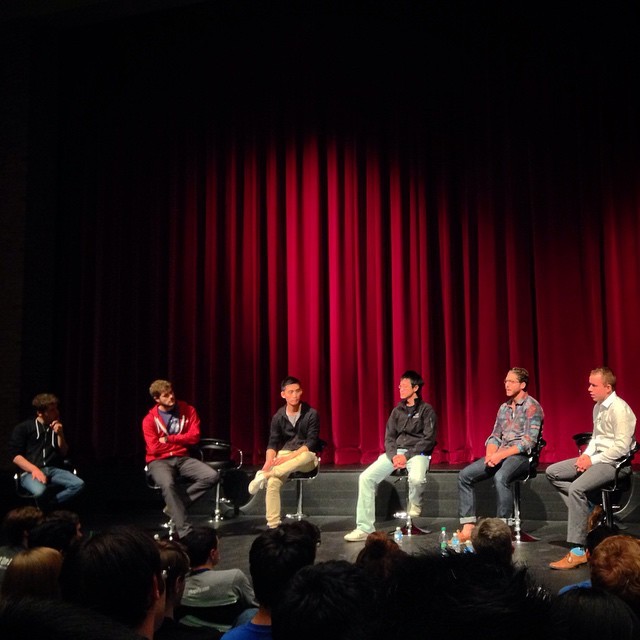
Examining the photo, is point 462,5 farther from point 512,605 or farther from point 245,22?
point 512,605

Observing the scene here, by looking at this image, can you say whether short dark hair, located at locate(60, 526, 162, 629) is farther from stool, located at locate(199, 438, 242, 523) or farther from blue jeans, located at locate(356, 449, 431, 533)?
stool, located at locate(199, 438, 242, 523)

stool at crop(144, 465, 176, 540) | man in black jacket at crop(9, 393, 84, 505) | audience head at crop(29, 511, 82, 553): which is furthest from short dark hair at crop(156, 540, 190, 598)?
man in black jacket at crop(9, 393, 84, 505)

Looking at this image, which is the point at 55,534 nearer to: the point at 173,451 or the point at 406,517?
the point at 173,451

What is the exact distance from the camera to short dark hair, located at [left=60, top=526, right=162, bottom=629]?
4.64 ft

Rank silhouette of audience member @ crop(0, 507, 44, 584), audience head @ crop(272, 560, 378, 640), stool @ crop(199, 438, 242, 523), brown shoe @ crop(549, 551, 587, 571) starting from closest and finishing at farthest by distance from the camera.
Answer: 1. audience head @ crop(272, 560, 378, 640)
2. silhouette of audience member @ crop(0, 507, 44, 584)
3. brown shoe @ crop(549, 551, 587, 571)
4. stool @ crop(199, 438, 242, 523)

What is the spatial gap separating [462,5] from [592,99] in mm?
1487

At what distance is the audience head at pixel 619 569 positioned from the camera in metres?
2.13

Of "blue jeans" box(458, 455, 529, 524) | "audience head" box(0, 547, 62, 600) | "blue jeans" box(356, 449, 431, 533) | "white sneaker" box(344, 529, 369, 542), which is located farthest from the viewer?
"blue jeans" box(356, 449, 431, 533)

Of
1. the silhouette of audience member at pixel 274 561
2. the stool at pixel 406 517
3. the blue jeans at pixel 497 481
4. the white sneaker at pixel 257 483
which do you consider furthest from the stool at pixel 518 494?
the silhouette of audience member at pixel 274 561

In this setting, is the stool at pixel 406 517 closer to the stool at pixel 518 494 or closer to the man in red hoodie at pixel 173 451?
the stool at pixel 518 494

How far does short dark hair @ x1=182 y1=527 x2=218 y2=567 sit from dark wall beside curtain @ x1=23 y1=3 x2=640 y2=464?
4294 millimetres

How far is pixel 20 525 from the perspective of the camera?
3635 millimetres

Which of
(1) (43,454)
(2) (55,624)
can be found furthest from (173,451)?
(2) (55,624)

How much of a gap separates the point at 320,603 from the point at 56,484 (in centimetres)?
536
